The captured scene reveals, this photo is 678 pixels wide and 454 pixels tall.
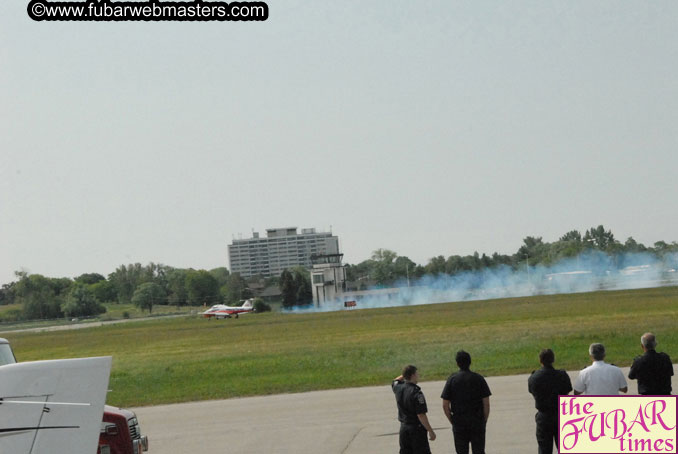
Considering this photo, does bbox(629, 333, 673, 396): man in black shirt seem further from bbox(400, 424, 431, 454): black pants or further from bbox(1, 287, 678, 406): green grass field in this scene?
bbox(1, 287, 678, 406): green grass field

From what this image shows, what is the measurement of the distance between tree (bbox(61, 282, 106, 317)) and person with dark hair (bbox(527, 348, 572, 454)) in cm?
16783

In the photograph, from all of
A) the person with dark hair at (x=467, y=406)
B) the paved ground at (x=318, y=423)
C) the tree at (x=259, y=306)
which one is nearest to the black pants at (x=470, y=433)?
the person with dark hair at (x=467, y=406)

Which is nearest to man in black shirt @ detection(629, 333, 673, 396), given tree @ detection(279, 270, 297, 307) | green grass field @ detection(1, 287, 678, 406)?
green grass field @ detection(1, 287, 678, 406)

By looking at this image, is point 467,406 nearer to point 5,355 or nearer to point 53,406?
point 53,406

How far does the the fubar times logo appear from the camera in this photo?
7773 millimetres

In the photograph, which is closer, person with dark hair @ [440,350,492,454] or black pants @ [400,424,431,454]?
black pants @ [400,424,431,454]

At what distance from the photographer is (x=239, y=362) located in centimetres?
3966

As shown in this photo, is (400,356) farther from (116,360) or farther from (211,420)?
(116,360)

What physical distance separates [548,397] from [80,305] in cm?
17332

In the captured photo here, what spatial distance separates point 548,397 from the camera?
9844 millimetres

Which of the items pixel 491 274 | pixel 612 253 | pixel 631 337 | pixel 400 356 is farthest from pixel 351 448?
pixel 612 253

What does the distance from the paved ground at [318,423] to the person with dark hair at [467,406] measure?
9.71ft

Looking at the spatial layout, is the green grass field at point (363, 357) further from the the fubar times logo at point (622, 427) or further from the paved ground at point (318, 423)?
the the fubar times logo at point (622, 427)

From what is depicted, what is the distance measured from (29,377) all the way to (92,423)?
1.95ft
